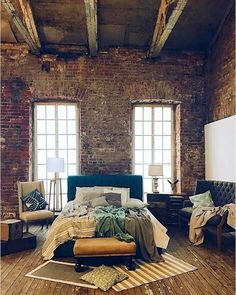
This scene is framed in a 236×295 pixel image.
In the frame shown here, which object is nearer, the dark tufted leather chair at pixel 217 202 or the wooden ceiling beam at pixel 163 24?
the dark tufted leather chair at pixel 217 202

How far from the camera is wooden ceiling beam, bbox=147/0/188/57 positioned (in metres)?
5.12

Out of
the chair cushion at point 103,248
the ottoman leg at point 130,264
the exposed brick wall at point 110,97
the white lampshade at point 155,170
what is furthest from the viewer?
the exposed brick wall at point 110,97

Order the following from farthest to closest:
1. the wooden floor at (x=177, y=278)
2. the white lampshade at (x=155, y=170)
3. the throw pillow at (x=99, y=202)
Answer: the white lampshade at (x=155, y=170), the throw pillow at (x=99, y=202), the wooden floor at (x=177, y=278)

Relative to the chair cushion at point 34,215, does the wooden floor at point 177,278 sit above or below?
below

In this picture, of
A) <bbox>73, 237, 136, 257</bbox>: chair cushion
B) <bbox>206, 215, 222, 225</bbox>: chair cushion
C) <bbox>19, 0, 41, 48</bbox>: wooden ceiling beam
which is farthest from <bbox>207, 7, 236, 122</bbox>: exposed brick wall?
<bbox>19, 0, 41, 48</bbox>: wooden ceiling beam

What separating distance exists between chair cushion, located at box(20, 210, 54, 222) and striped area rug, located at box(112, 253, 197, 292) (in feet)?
7.25

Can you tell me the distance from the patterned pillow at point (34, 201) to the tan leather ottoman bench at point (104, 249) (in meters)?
2.20

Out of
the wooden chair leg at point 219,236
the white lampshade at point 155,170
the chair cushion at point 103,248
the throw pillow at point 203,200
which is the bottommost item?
the wooden chair leg at point 219,236

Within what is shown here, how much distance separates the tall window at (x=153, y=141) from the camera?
23.4 ft

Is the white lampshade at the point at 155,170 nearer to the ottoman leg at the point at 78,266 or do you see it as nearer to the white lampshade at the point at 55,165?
the white lampshade at the point at 55,165

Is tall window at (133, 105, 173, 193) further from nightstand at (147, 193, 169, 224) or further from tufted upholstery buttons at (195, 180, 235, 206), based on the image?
tufted upholstery buttons at (195, 180, 235, 206)

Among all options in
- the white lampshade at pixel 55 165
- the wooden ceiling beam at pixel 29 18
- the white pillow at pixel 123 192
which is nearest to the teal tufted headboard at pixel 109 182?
the white lampshade at pixel 55 165

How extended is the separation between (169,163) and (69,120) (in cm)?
256

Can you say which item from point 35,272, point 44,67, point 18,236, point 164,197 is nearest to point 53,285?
point 35,272
